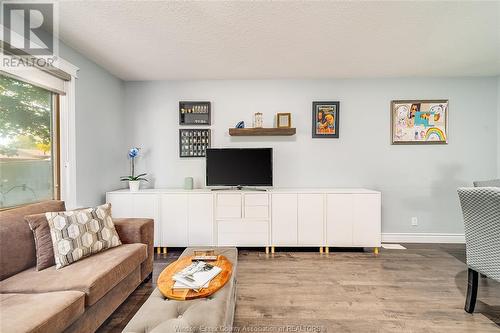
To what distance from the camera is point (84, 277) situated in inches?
59.6

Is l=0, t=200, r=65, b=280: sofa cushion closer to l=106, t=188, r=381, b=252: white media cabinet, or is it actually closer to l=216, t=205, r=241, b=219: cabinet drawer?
l=106, t=188, r=381, b=252: white media cabinet

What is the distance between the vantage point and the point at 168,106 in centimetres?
361

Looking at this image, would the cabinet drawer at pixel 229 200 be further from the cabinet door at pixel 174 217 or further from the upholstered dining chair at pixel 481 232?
the upholstered dining chair at pixel 481 232

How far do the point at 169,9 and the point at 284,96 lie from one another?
2045mm

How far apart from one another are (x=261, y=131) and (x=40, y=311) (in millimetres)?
2810

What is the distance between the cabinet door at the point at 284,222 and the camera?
10.2 ft

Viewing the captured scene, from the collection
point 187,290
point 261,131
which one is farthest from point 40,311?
point 261,131

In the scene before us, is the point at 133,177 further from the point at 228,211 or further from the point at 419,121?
the point at 419,121

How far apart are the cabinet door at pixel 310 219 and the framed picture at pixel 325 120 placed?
1019 mm

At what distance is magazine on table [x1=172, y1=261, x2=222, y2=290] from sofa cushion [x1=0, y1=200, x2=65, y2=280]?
45.6 inches

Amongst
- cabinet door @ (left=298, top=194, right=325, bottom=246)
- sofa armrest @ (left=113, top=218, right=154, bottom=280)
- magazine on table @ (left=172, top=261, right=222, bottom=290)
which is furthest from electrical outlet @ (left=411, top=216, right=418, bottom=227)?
sofa armrest @ (left=113, top=218, right=154, bottom=280)

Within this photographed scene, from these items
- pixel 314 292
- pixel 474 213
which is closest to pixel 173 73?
pixel 314 292

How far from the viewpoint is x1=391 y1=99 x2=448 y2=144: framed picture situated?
3.46m

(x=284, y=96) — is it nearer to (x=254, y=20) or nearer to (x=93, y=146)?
(x=254, y=20)
